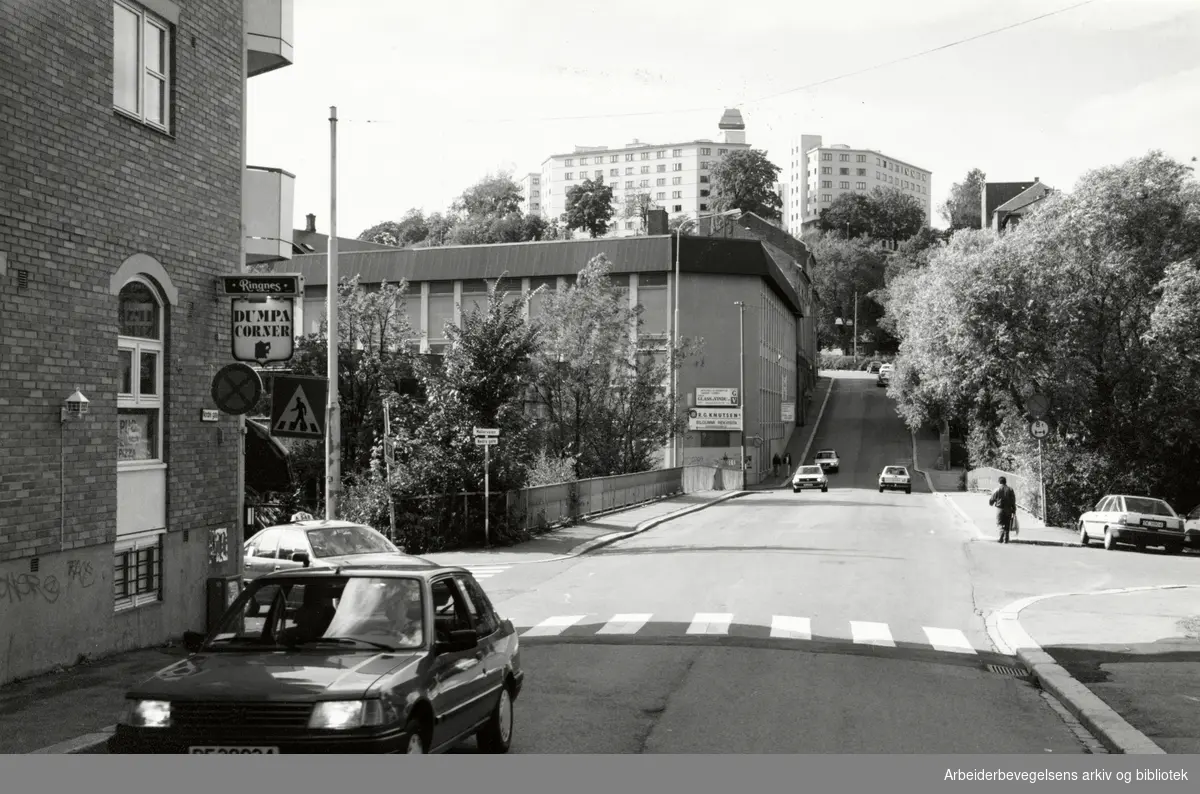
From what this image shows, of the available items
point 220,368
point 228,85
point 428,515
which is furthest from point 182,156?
Result: point 428,515

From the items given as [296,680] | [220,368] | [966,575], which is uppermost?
[220,368]

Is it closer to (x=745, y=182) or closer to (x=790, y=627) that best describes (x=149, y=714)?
(x=790, y=627)

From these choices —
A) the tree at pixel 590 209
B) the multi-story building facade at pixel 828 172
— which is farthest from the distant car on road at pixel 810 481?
the multi-story building facade at pixel 828 172

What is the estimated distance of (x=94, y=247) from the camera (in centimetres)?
1273

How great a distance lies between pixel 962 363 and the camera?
39188mm

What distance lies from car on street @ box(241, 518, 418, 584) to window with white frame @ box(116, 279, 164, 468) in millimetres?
4124

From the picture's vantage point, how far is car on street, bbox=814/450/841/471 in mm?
76250

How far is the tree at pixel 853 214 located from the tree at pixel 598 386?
11277cm

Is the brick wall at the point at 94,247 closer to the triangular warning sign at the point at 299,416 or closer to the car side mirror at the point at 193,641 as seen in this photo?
the triangular warning sign at the point at 299,416

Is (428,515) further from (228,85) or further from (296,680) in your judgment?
(296,680)

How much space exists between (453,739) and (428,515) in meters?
21.3

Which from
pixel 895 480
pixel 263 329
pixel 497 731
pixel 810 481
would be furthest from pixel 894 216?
pixel 497 731

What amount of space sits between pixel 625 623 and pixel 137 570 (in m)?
6.49

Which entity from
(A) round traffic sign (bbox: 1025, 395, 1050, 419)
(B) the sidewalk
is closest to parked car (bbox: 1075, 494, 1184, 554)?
(A) round traffic sign (bbox: 1025, 395, 1050, 419)
